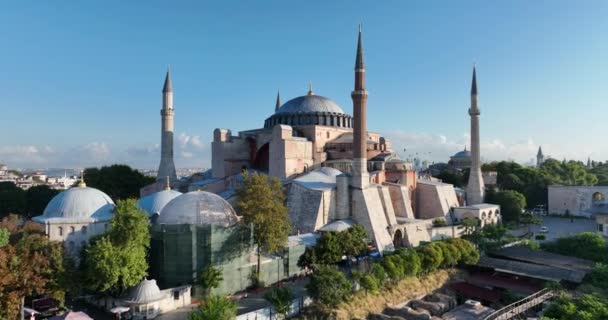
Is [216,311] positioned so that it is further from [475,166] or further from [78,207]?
[475,166]

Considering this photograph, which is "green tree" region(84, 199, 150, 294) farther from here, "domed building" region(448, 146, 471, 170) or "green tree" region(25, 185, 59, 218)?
"domed building" region(448, 146, 471, 170)

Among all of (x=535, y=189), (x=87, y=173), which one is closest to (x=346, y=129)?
(x=535, y=189)

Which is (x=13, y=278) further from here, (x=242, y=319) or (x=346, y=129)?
(x=346, y=129)

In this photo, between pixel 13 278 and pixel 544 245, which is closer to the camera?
pixel 13 278

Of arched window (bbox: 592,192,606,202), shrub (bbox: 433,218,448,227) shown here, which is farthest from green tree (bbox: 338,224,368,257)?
arched window (bbox: 592,192,606,202)

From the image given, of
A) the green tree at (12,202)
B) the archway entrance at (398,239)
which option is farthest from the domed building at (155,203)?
the green tree at (12,202)

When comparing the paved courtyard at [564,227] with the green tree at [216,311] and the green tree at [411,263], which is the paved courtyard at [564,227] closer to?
the green tree at [411,263]

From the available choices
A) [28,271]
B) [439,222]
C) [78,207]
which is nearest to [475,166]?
[439,222]
